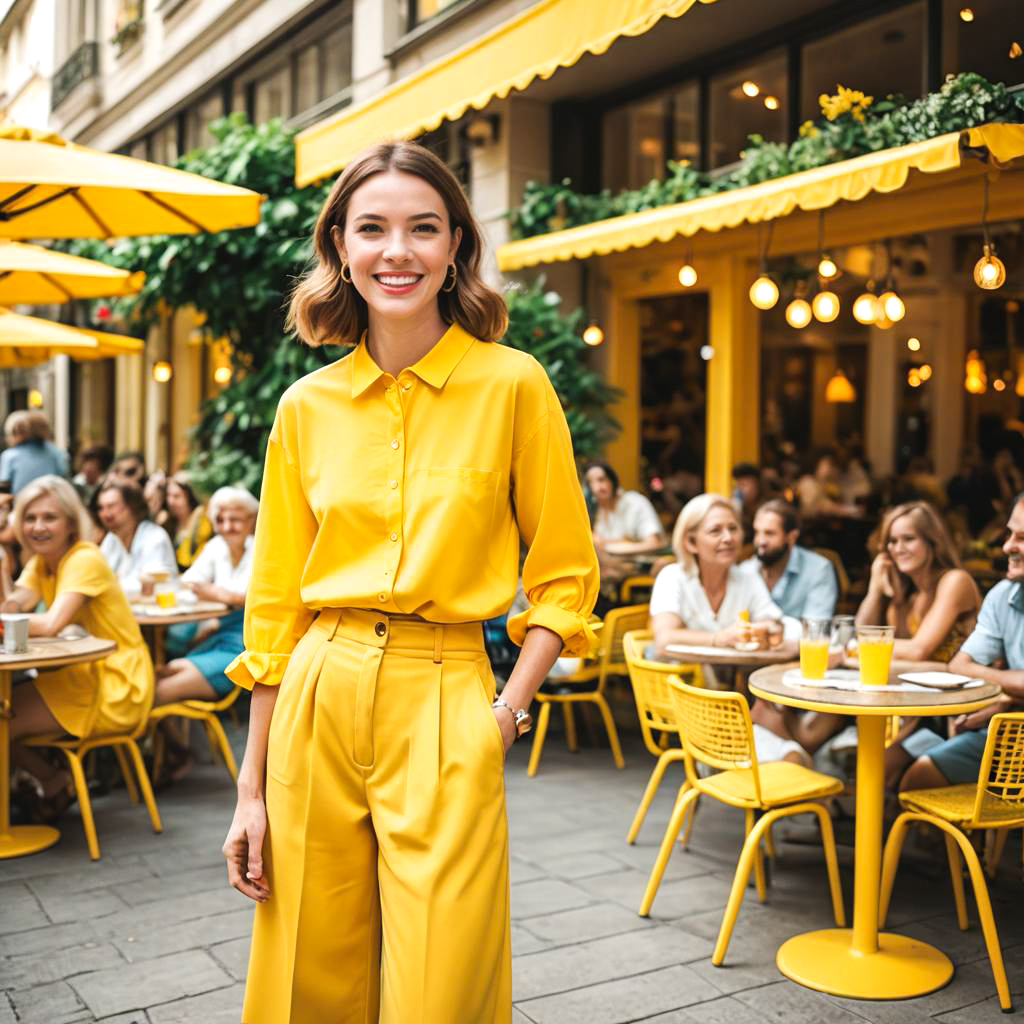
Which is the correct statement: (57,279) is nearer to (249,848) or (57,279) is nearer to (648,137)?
(648,137)

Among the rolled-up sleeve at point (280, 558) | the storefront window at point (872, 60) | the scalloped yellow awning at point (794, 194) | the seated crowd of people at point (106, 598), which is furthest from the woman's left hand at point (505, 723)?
the storefront window at point (872, 60)

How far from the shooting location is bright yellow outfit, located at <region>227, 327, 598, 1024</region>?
2.09 m

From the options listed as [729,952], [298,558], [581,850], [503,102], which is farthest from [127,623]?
[503,102]

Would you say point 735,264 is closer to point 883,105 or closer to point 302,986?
point 883,105

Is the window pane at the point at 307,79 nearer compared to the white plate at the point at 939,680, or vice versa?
the white plate at the point at 939,680

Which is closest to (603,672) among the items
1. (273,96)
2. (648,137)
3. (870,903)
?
(870,903)

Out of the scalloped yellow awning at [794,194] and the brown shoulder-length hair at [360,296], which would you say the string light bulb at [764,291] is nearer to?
the scalloped yellow awning at [794,194]

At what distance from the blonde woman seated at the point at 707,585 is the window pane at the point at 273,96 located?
31.9 ft

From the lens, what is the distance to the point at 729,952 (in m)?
4.32

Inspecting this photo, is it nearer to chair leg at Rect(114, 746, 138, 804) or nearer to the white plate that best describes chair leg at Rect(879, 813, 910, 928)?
the white plate

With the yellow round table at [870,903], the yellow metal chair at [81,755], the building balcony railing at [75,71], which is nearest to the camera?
the yellow round table at [870,903]

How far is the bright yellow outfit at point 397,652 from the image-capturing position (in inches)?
82.2

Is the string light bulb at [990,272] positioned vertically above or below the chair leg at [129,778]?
above

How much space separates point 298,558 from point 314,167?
802 cm
